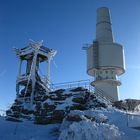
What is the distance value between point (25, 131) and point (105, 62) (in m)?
21.8

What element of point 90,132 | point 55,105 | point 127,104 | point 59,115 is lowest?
point 90,132

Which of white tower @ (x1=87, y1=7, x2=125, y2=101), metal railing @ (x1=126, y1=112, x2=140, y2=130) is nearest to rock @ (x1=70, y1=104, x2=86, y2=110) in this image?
metal railing @ (x1=126, y1=112, x2=140, y2=130)

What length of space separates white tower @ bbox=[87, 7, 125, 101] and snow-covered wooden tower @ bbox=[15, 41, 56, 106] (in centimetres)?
739

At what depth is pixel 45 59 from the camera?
4831 cm

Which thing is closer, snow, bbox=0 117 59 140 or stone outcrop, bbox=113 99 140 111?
snow, bbox=0 117 59 140

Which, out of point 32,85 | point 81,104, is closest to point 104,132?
point 81,104

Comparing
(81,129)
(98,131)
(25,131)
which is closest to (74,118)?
(81,129)

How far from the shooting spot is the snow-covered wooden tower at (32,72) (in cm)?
4409

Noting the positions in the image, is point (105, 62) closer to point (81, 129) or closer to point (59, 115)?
point (59, 115)

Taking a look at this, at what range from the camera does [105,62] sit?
166 ft

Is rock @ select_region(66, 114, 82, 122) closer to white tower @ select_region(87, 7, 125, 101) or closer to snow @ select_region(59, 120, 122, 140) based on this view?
snow @ select_region(59, 120, 122, 140)

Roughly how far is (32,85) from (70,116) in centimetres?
1373

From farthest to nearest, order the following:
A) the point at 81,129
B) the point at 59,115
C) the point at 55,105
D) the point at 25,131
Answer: the point at 55,105
the point at 59,115
the point at 25,131
the point at 81,129

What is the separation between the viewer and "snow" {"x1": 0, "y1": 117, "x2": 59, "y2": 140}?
29812 millimetres
